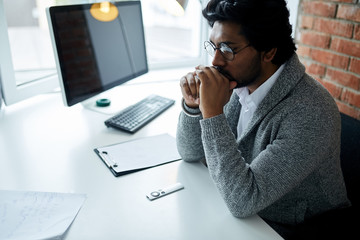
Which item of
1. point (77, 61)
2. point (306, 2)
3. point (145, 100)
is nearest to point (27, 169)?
point (77, 61)

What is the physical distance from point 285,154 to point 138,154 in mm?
544

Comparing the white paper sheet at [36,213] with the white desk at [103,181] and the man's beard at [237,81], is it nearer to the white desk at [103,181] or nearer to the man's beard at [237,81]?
the white desk at [103,181]

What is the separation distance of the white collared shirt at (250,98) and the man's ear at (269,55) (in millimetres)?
47

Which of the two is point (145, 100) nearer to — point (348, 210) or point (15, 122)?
point (15, 122)

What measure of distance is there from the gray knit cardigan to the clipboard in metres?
0.26

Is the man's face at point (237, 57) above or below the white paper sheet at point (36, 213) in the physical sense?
above

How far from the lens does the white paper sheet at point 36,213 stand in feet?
2.76

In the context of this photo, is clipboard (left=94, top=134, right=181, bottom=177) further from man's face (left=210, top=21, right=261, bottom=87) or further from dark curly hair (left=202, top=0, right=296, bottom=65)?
dark curly hair (left=202, top=0, right=296, bottom=65)

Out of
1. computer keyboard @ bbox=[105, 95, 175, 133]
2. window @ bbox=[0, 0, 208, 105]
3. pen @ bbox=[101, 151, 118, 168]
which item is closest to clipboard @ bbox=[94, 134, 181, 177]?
pen @ bbox=[101, 151, 118, 168]

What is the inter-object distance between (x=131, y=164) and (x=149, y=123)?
37 centimetres

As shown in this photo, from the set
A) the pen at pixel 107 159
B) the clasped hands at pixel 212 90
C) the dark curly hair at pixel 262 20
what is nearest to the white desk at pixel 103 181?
the pen at pixel 107 159

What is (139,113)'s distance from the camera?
157cm

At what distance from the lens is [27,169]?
114 cm

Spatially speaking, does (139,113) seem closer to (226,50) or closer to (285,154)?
(226,50)
